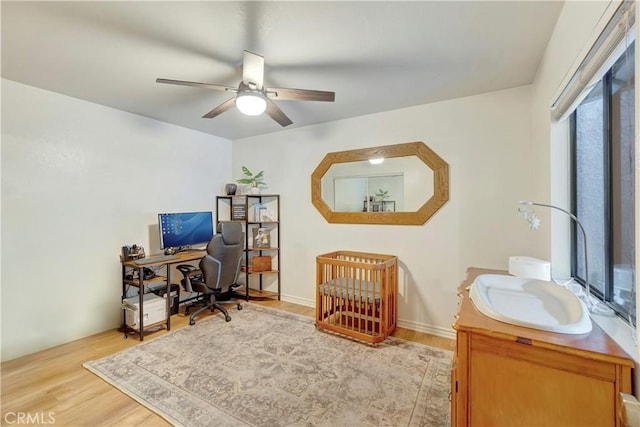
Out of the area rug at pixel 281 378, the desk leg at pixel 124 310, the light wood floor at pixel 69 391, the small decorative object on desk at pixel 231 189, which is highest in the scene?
the small decorative object on desk at pixel 231 189

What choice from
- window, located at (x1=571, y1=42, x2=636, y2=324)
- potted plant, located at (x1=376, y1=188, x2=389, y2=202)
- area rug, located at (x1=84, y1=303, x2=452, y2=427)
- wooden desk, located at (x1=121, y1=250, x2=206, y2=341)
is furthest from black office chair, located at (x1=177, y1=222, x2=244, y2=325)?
window, located at (x1=571, y1=42, x2=636, y2=324)

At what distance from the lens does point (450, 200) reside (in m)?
2.68

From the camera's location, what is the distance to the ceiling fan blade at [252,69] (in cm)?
172

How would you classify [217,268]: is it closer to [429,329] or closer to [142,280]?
[142,280]

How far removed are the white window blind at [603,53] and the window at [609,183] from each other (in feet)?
0.15

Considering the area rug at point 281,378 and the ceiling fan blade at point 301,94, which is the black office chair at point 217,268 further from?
the ceiling fan blade at point 301,94

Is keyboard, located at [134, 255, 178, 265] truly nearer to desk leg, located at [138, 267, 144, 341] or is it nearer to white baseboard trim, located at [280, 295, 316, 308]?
desk leg, located at [138, 267, 144, 341]

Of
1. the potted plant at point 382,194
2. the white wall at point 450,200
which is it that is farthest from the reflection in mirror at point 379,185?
the white wall at point 450,200

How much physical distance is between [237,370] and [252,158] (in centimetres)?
296

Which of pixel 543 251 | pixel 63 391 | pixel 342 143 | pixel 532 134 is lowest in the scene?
pixel 63 391

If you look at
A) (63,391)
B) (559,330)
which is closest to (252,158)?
(63,391)

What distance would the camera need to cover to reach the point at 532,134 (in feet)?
7.46

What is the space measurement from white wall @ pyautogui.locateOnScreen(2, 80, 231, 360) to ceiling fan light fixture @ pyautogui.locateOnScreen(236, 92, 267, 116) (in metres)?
2.01

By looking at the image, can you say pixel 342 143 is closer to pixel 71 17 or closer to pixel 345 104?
pixel 345 104
